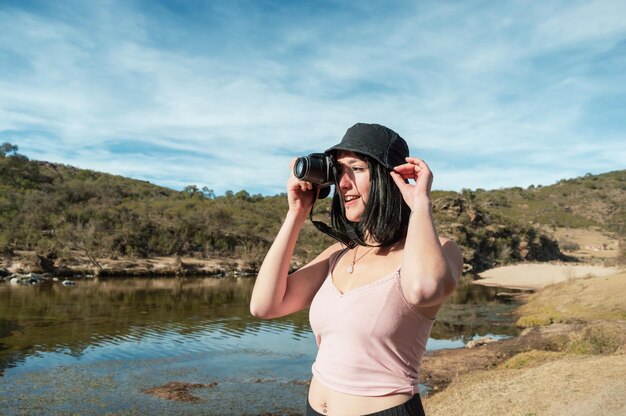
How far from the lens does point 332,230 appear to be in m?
1.94

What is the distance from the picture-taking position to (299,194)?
1.95 m

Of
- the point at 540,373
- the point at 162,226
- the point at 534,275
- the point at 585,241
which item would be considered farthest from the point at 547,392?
the point at 585,241

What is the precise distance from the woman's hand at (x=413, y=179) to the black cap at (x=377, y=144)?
0.17 ft

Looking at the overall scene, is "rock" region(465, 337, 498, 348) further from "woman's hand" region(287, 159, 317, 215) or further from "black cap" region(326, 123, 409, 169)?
"black cap" region(326, 123, 409, 169)

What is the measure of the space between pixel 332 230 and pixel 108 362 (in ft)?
39.4

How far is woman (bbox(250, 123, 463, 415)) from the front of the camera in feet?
4.94

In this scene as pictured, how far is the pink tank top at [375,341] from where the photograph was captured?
5.04 feet

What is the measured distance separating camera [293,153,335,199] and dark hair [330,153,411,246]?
11 centimetres

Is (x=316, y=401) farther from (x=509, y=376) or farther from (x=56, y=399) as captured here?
(x=56, y=399)

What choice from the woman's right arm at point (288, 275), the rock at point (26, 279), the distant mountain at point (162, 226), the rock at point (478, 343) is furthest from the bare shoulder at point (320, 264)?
the rock at point (26, 279)

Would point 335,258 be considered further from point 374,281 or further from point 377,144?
point 377,144

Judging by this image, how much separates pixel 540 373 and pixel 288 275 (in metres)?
7.63

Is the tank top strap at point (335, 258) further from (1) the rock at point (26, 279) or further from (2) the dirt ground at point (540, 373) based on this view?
(1) the rock at point (26, 279)

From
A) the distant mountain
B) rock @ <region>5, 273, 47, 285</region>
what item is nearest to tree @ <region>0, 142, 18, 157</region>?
the distant mountain
